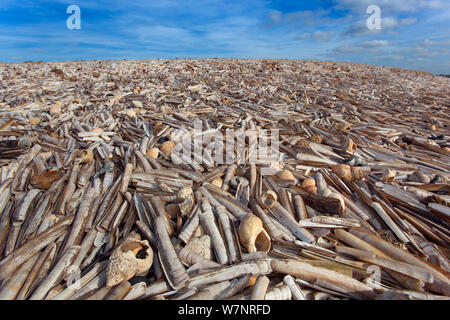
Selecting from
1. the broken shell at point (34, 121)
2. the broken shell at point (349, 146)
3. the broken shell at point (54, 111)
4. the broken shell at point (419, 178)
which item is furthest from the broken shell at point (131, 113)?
the broken shell at point (419, 178)

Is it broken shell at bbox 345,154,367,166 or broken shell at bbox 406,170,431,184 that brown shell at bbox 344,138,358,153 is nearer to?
broken shell at bbox 345,154,367,166

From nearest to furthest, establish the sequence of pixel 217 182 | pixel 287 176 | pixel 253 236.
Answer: pixel 253 236
pixel 217 182
pixel 287 176

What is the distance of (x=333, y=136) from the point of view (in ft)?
21.5

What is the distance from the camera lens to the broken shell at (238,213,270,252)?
266 cm

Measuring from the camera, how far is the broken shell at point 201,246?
2633mm

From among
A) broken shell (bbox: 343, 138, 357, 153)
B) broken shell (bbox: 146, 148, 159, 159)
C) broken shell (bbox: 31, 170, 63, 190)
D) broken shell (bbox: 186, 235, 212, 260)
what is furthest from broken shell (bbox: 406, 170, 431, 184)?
broken shell (bbox: 31, 170, 63, 190)

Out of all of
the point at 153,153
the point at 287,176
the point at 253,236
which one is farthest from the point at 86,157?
the point at 287,176

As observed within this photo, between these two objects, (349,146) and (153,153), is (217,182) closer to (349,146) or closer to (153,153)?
(153,153)

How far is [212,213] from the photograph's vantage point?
10.2 ft

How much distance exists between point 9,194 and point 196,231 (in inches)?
125

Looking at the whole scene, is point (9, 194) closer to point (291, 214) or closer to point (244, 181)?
point (244, 181)

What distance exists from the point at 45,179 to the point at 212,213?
289cm
